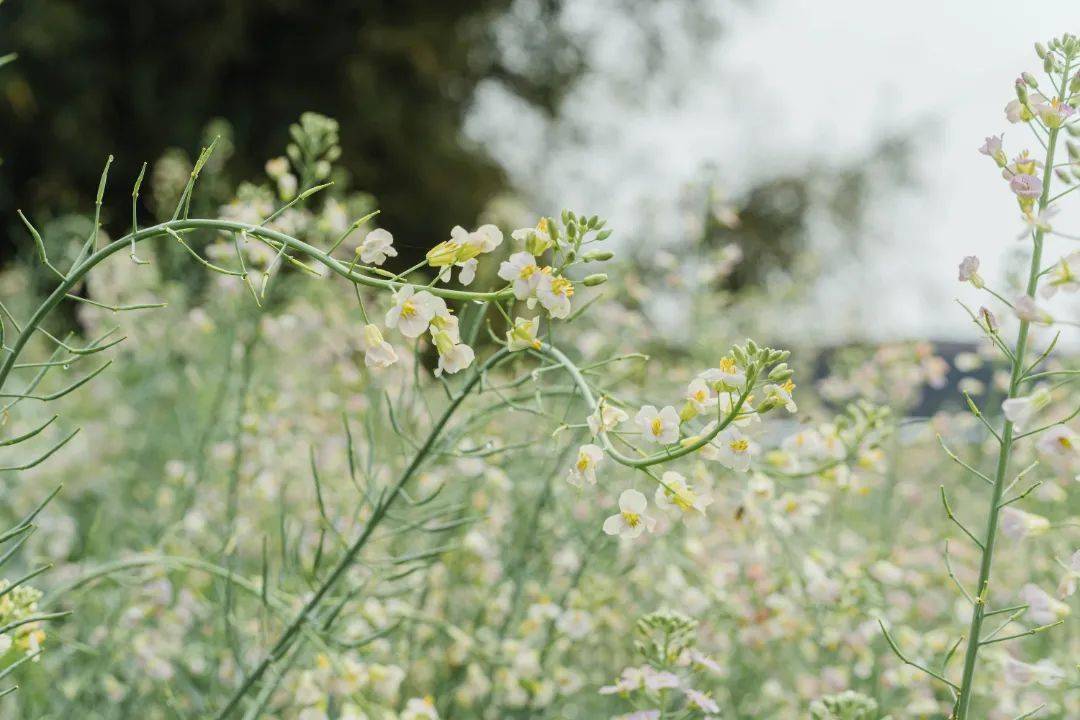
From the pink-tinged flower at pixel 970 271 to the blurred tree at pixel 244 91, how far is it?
220 inches

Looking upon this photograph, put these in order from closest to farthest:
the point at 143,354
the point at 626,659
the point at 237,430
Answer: the point at 237,430
the point at 626,659
the point at 143,354

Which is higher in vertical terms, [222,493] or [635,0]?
[635,0]

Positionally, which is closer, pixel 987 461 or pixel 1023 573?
pixel 1023 573

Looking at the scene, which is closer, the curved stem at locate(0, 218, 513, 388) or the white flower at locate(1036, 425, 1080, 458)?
the curved stem at locate(0, 218, 513, 388)

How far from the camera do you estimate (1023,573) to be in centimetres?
200

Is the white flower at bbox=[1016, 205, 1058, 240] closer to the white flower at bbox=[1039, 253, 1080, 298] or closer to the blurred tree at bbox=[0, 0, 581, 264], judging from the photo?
the white flower at bbox=[1039, 253, 1080, 298]

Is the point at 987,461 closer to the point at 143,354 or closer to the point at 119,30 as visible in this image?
the point at 143,354

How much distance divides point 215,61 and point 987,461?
19.6 feet

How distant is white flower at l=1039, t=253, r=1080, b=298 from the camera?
0.74m

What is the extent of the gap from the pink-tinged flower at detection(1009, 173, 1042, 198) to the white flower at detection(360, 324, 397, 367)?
47 centimetres

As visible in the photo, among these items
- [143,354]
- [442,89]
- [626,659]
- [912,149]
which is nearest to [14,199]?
[442,89]

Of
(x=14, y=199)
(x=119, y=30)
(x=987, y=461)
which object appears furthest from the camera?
(x=119, y=30)

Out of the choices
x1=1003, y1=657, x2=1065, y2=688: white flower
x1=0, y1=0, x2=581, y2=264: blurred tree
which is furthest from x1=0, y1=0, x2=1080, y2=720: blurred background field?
x1=0, y1=0, x2=581, y2=264: blurred tree

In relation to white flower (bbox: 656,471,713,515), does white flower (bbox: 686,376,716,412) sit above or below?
above
